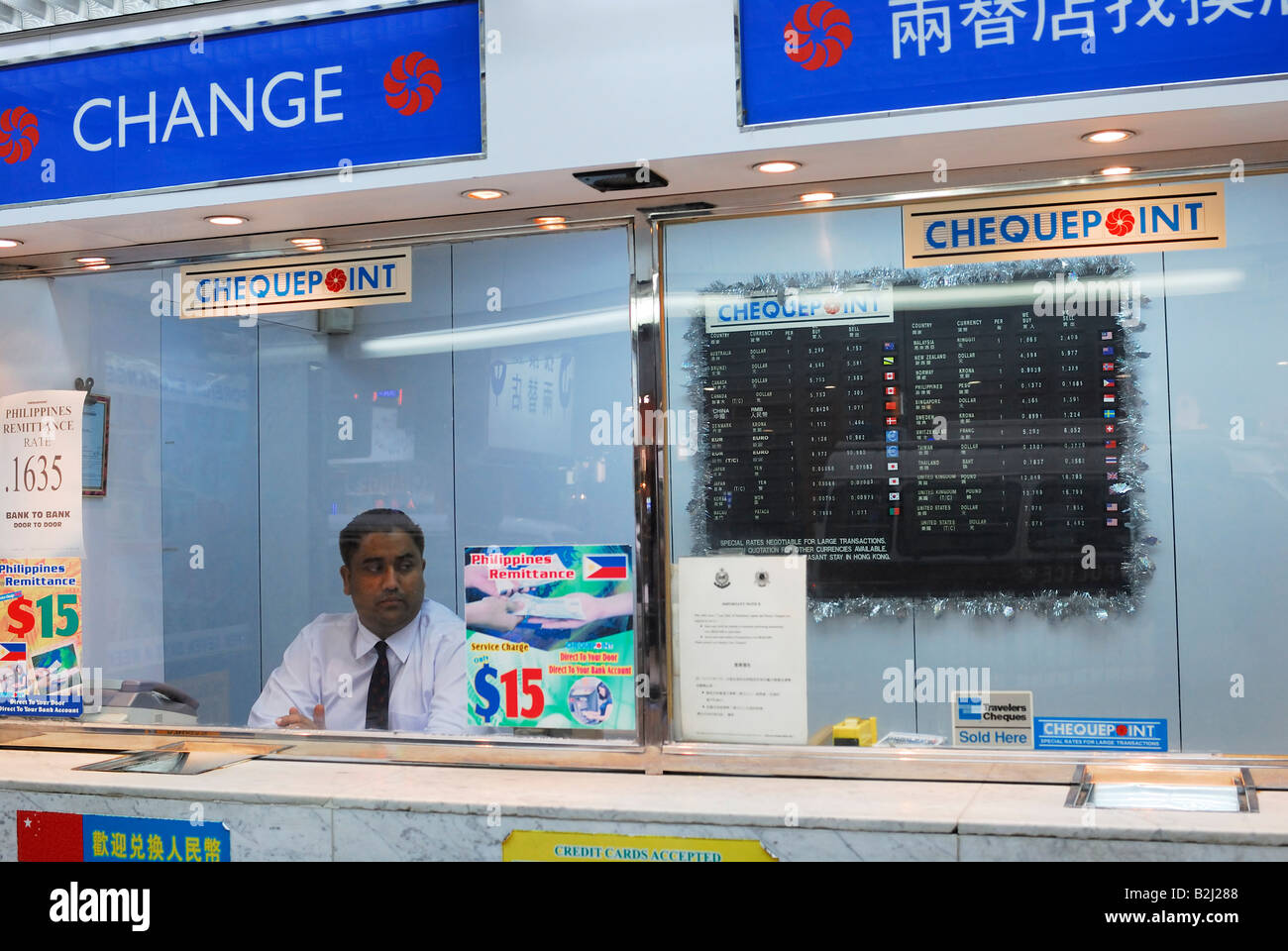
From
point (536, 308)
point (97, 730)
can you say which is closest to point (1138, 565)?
point (536, 308)

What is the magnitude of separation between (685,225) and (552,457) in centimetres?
69

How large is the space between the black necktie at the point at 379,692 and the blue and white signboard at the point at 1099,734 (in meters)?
1.70

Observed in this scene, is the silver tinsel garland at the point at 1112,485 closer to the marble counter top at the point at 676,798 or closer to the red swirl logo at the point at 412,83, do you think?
the marble counter top at the point at 676,798

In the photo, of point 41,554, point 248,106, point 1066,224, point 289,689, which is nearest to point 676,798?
point 289,689

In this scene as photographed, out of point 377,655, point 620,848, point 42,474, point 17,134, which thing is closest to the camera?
point 620,848

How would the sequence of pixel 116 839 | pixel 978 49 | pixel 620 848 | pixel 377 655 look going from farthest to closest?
pixel 377 655 < pixel 116 839 < pixel 620 848 < pixel 978 49

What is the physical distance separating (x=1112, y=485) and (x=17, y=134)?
2.95 meters

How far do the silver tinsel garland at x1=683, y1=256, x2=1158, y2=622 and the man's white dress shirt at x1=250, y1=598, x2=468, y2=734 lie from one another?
766 mm

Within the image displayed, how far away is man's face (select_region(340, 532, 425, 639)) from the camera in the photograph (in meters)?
3.33

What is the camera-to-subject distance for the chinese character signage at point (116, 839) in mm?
2947

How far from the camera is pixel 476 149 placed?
2875 mm

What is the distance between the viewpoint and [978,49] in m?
2.55

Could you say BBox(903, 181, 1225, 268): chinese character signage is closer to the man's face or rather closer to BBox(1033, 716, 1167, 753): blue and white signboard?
BBox(1033, 716, 1167, 753): blue and white signboard

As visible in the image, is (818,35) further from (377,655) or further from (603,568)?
(377,655)
